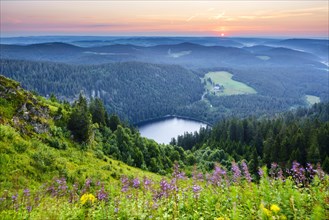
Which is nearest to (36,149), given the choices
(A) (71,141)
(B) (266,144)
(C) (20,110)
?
(C) (20,110)

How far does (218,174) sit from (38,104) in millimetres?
33557

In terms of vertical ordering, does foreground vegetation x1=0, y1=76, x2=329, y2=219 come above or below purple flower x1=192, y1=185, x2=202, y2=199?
below

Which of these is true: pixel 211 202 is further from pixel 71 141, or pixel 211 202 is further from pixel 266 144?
pixel 266 144

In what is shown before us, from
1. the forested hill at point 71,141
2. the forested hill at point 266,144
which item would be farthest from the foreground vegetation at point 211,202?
the forested hill at point 266,144


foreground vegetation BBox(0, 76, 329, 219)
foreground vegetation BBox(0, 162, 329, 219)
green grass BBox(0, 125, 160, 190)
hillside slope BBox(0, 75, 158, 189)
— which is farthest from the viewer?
hillside slope BBox(0, 75, 158, 189)

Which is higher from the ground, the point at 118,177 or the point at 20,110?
the point at 20,110

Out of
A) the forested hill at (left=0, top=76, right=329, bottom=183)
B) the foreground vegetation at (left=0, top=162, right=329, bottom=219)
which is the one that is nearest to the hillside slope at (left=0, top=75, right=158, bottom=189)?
the forested hill at (left=0, top=76, right=329, bottom=183)

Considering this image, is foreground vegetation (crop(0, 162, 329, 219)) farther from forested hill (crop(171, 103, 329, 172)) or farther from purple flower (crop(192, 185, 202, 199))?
forested hill (crop(171, 103, 329, 172))

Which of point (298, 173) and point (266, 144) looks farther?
point (266, 144)

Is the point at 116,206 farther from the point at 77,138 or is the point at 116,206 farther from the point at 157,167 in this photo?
the point at 157,167

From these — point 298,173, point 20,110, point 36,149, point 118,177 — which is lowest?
point 118,177

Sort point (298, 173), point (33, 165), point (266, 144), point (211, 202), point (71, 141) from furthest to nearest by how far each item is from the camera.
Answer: point (266, 144), point (71, 141), point (33, 165), point (298, 173), point (211, 202)

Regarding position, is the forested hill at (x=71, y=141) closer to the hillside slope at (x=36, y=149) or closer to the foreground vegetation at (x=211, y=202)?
the hillside slope at (x=36, y=149)

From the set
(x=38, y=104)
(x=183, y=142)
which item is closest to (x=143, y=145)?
(x=38, y=104)
